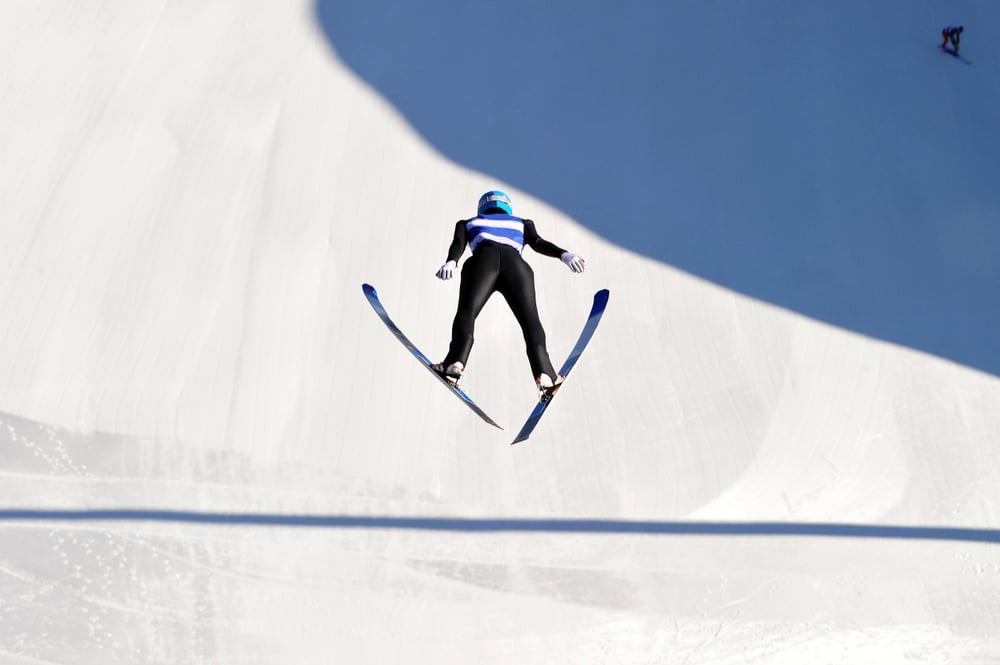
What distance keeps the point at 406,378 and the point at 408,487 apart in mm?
901

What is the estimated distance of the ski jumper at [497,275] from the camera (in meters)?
5.63

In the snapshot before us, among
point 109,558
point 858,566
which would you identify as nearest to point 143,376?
point 109,558

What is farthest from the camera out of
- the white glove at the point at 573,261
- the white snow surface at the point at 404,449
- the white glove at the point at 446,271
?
the white snow surface at the point at 404,449

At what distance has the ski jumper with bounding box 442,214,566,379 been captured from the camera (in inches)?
222

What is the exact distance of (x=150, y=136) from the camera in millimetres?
8766

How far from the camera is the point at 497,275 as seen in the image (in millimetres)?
5848

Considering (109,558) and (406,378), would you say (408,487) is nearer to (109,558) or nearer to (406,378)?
(406,378)

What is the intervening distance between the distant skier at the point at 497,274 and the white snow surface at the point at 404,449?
5.89 feet

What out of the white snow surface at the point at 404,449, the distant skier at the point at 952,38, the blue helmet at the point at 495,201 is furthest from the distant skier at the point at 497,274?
the distant skier at the point at 952,38

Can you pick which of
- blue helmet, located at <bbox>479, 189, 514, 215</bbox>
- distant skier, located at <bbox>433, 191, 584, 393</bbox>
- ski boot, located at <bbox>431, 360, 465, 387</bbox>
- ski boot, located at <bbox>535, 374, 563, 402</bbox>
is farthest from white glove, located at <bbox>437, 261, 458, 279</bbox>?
ski boot, located at <bbox>535, 374, 563, 402</bbox>

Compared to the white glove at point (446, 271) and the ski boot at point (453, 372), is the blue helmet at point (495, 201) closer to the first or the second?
the white glove at point (446, 271)

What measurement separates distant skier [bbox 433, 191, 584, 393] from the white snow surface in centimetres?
179

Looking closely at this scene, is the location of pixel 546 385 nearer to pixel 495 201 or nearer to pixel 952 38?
pixel 495 201

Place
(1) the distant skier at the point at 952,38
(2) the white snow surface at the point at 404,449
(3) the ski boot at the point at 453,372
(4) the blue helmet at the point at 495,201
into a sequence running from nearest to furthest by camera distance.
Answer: (3) the ski boot at the point at 453,372, (4) the blue helmet at the point at 495,201, (2) the white snow surface at the point at 404,449, (1) the distant skier at the point at 952,38
